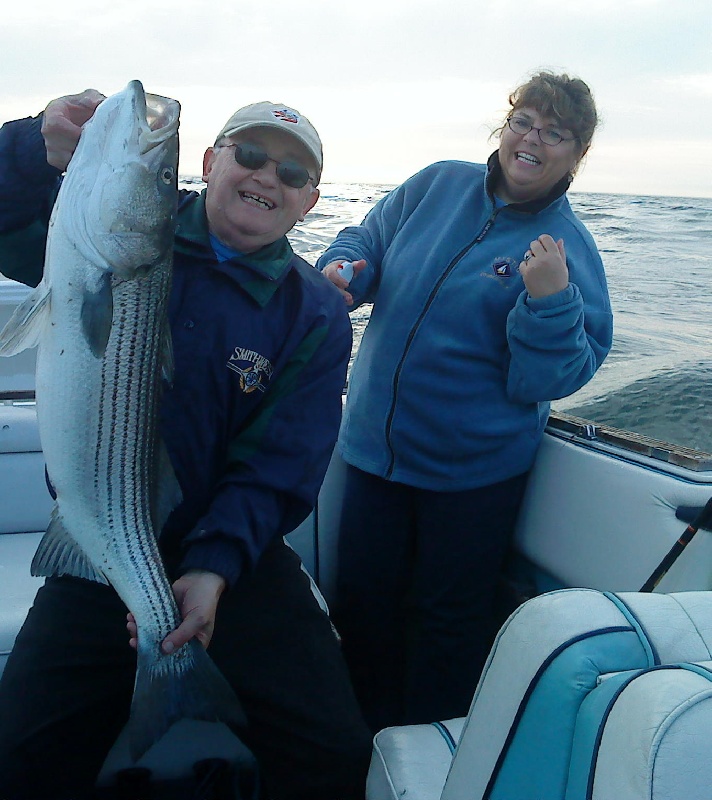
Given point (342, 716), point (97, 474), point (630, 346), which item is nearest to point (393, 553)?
point (342, 716)

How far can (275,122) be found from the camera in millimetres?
2264

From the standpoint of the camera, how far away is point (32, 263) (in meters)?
2.31

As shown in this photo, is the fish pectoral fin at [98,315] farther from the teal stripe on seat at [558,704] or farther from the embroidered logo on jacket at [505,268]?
the embroidered logo on jacket at [505,268]

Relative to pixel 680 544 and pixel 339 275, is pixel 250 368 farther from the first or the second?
pixel 680 544

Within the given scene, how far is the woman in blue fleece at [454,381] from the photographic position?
2.85 m

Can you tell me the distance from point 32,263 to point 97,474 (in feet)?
2.53

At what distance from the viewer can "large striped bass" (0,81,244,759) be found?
182 centimetres

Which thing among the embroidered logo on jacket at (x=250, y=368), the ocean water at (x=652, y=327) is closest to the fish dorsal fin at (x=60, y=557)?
the embroidered logo on jacket at (x=250, y=368)

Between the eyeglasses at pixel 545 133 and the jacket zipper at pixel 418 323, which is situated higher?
the eyeglasses at pixel 545 133

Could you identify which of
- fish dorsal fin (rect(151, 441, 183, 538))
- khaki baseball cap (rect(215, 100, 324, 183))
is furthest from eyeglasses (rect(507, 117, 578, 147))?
fish dorsal fin (rect(151, 441, 183, 538))

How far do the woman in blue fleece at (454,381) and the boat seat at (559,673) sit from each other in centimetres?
153

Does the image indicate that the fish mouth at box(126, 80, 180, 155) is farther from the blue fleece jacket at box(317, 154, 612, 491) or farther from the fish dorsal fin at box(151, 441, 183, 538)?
the blue fleece jacket at box(317, 154, 612, 491)

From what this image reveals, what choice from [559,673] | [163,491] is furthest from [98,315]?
[559,673]

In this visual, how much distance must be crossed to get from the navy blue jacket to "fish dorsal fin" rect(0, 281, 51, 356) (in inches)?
17.1
